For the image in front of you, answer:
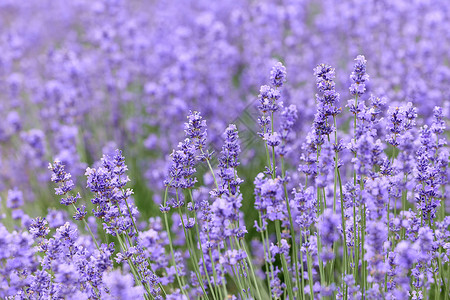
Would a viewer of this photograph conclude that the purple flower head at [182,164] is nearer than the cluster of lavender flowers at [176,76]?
Yes

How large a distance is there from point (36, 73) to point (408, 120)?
7.17 m

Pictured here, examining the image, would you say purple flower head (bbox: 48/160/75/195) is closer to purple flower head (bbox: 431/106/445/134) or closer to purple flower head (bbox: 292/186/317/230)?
purple flower head (bbox: 292/186/317/230)

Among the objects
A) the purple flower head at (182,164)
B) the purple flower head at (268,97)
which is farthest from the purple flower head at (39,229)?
→ the purple flower head at (268,97)

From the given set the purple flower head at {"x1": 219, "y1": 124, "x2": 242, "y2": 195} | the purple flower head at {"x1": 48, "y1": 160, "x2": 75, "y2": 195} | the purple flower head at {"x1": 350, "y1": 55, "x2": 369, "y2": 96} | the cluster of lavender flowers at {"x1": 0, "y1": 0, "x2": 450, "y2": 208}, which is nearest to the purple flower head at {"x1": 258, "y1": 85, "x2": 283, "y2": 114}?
the purple flower head at {"x1": 219, "y1": 124, "x2": 242, "y2": 195}

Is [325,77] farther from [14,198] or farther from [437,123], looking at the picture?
[14,198]

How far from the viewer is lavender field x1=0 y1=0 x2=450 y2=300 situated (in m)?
2.18

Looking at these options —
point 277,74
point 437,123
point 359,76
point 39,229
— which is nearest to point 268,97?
point 277,74

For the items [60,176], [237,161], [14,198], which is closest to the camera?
[60,176]

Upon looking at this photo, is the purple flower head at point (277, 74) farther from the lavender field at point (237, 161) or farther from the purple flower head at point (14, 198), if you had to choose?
the purple flower head at point (14, 198)

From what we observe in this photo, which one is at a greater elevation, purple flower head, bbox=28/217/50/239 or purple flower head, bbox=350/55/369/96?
purple flower head, bbox=350/55/369/96

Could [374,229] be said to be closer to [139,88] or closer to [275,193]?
[275,193]

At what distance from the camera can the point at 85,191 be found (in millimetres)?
4629

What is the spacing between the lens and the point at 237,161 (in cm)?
261

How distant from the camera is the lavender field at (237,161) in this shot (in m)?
2.18
